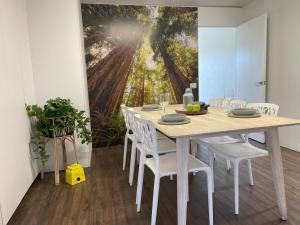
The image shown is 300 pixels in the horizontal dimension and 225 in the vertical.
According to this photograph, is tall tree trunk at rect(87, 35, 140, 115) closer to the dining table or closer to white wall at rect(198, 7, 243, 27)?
white wall at rect(198, 7, 243, 27)

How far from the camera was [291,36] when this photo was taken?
3.36 metres

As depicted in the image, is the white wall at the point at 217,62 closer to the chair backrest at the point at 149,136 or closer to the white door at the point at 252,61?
the white door at the point at 252,61

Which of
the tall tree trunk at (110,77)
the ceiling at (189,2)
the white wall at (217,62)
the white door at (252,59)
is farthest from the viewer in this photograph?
the white wall at (217,62)

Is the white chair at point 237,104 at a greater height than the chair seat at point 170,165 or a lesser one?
greater

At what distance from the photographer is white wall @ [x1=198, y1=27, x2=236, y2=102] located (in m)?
4.62

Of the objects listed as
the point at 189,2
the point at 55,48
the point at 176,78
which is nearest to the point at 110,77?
the point at 176,78

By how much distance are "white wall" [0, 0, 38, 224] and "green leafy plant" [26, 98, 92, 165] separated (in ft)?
0.39

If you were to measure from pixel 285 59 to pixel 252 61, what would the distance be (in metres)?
0.56

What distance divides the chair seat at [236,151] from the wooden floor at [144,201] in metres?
0.45

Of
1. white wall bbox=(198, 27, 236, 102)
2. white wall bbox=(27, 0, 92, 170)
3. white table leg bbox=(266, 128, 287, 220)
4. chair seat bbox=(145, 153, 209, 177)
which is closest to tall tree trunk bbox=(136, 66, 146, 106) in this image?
white wall bbox=(27, 0, 92, 170)

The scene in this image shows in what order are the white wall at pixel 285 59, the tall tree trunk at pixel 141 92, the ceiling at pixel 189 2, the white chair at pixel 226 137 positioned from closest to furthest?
the white chair at pixel 226 137, the white wall at pixel 285 59, the ceiling at pixel 189 2, the tall tree trunk at pixel 141 92

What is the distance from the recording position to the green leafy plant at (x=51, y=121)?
8.42ft

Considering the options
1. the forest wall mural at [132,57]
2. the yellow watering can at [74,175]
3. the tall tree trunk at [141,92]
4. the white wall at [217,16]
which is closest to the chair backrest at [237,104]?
the forest wall mural at [132,57]

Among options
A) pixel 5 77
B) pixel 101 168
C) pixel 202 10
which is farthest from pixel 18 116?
pixel 202 10
